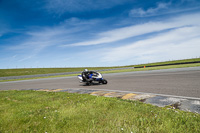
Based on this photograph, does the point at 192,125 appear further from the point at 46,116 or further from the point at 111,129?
the point at 46,116

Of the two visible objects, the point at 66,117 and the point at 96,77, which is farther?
the point at 96,77

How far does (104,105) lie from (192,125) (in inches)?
109

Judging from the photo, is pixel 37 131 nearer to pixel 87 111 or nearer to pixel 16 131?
pixel 16 131

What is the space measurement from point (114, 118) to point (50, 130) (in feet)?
5.53

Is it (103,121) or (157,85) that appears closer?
(103,121)

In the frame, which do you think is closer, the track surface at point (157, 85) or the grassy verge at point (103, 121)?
the grassy verge at point (103, 121)

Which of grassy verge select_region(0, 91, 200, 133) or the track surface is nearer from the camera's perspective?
grassy verge select_region(0, 91, 200, 133)

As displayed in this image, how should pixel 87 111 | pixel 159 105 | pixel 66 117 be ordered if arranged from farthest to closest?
pixel 159 105 → pixel 87 111 → pixel 66 117

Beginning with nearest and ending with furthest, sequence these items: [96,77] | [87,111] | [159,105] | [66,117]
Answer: [66,117] < [87,111] < [159,105] < [96,77]

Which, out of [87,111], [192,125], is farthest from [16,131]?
[192,125]

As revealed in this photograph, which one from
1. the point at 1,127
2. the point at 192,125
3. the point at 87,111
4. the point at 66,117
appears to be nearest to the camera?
the point at 192,125

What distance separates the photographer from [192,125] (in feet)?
11.4

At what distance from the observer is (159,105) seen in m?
5.22

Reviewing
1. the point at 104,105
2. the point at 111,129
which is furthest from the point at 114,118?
the point at 104,105
